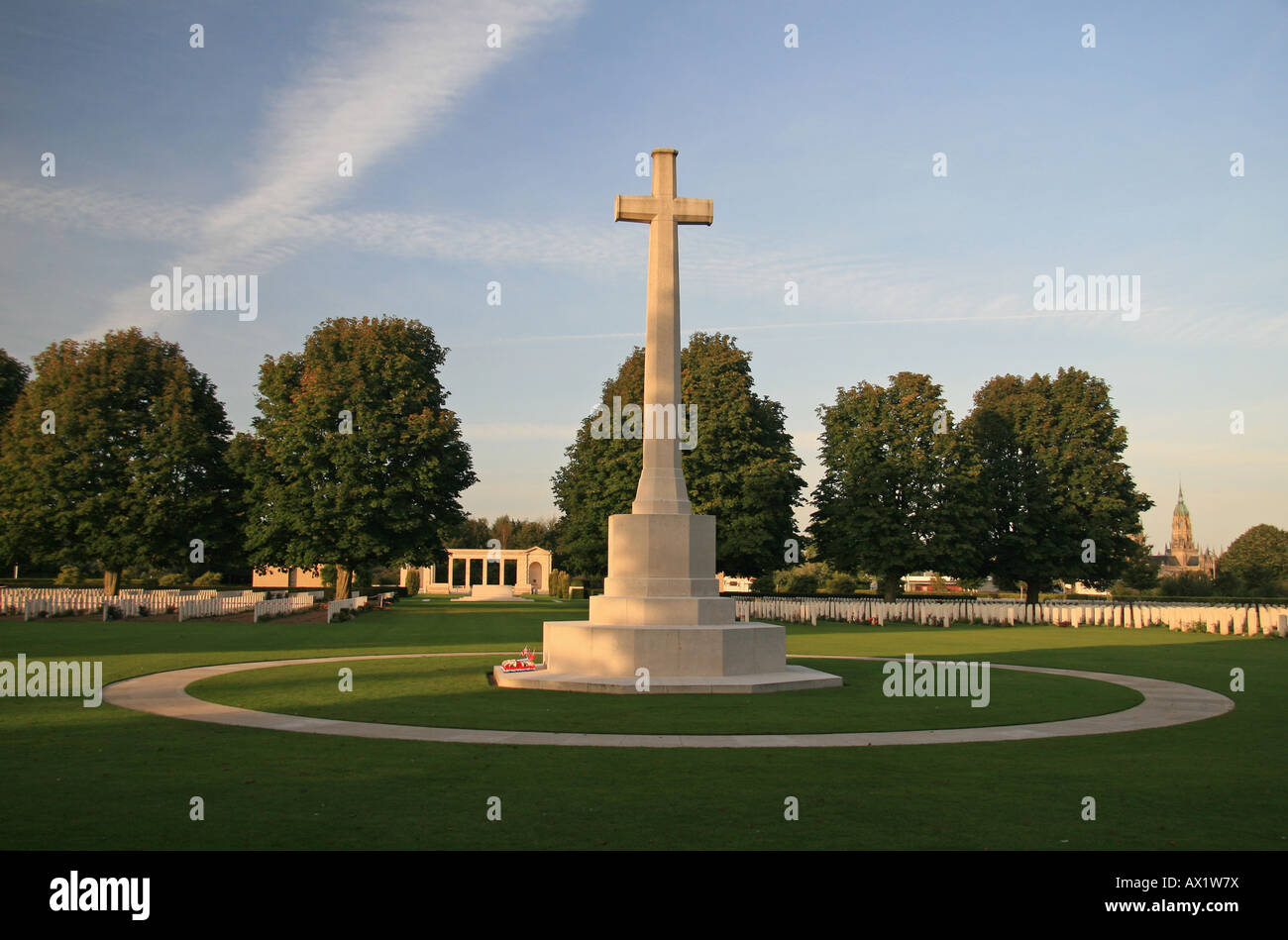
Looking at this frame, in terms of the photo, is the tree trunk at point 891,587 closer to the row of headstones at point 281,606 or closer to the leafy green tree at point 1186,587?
the leafy green tree at point 1186,587

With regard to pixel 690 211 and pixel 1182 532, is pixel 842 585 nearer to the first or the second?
pixel 690 211

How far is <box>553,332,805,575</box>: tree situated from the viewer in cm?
4156

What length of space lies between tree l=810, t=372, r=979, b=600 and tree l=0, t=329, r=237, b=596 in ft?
90.5

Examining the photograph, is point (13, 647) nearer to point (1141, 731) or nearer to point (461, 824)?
point (461, 824)

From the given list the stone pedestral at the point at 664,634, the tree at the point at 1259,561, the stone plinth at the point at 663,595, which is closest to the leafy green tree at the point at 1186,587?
the tree at the point at 1259,561

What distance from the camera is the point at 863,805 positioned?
7.48m

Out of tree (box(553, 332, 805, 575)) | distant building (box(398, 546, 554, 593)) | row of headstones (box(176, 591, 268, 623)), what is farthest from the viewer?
distant building (box(398, 546, 554, 593))

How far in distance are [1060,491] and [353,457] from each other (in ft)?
107

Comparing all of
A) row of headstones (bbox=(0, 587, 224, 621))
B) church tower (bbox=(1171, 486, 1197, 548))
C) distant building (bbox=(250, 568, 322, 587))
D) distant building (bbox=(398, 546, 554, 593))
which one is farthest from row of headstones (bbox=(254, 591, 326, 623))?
church tower (bbox=(1171, 486, 1197, 548))

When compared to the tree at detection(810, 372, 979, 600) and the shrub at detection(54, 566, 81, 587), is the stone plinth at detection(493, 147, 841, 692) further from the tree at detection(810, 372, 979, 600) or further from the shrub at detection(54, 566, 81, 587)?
the shrub at detection(54, 566, 81, 587)

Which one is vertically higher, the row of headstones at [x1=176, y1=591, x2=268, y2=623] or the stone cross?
the stone cross

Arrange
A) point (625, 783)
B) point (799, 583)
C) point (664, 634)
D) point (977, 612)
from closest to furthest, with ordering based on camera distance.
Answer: point (625, 783) < point (664, 634) < point (977, 612) < point (799, 583)

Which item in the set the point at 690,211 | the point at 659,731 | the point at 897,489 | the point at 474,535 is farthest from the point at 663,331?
the point at 474,535

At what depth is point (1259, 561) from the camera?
67.7 metres
